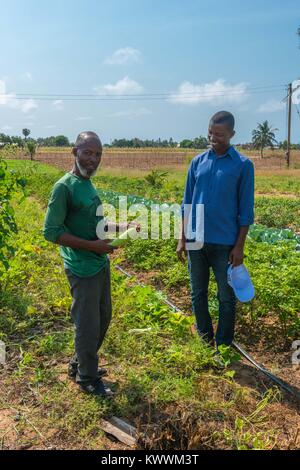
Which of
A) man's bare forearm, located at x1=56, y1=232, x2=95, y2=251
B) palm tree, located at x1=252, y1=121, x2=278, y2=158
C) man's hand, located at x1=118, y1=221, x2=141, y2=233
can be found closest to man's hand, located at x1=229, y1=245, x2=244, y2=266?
man's hand, located at x1=118, y1=221, x2=141, y2=233

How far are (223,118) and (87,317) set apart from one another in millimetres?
1631

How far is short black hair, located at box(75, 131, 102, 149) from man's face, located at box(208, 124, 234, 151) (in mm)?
880

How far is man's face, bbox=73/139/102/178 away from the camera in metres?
2.73

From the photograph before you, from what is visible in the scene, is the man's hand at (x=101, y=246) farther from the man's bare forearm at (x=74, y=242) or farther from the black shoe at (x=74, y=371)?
the black shoe at (x=74, y=371)

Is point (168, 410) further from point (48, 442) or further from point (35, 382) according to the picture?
point (35, 382)

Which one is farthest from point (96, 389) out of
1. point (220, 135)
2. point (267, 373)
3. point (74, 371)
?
point (220, 135)

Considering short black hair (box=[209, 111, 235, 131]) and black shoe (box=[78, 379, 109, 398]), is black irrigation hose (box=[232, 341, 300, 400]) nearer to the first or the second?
black shoe (box=[78, 379, 109, 398])

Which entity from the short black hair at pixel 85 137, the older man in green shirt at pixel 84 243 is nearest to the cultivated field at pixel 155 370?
the older man in green shirt at pixel 84 243

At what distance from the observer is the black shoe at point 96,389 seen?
2957mm

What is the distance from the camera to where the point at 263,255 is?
5168 mm

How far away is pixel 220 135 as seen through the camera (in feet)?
10.5

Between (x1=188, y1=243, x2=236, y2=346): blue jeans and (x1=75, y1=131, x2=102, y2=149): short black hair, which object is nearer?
(x1=75, y1=131, x2=102, y2=149): short black hair

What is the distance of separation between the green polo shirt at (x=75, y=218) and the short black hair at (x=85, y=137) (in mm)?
201

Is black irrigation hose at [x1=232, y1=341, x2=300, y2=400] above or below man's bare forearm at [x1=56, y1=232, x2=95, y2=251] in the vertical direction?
below
